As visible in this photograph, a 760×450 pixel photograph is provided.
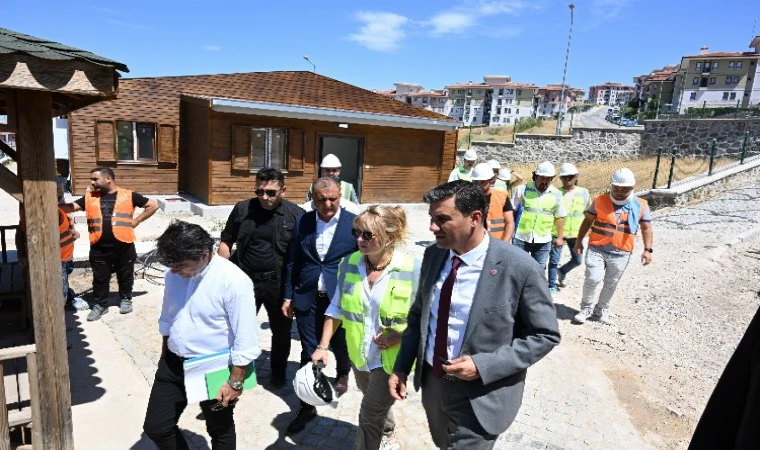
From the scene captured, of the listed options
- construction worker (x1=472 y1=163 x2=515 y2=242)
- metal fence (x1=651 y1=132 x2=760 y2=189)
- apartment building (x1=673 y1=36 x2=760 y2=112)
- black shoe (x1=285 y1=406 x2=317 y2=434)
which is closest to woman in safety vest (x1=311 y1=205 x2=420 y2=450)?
black shoe (x1=285 y1=406 x2=317 y2=434)

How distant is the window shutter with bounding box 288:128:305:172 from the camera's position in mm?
13414

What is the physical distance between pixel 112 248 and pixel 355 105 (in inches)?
406

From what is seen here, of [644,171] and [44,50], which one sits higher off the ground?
[44,50]

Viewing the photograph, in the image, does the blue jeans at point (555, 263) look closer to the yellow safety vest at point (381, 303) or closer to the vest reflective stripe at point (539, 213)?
the vest reflective stripe at point (539, 213)

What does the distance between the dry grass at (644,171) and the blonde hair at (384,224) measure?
1414 centimetres

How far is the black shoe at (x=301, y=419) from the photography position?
3.61 metres

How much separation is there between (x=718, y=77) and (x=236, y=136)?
7568 cm

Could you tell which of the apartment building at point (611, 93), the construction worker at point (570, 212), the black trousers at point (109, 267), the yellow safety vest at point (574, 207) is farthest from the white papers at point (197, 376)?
the apartment building at point (611, 93)

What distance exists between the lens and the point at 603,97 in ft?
504

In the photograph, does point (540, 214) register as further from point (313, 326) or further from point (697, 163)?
point (697, 163)

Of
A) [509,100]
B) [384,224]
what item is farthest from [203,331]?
[509,100]

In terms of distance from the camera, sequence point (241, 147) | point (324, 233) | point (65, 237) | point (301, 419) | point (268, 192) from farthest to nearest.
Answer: point (241, 147) → point (65, 237) → point (268, 192) → point (324, 233) → point (301, 419)

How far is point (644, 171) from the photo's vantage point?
63.6ft

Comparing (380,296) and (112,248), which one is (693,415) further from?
(112,248)
